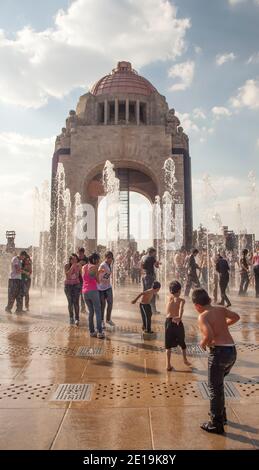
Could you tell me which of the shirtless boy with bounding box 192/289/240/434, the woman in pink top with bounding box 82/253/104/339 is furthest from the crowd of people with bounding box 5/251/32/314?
the shirtless boy with bounding box 192/289/240/434

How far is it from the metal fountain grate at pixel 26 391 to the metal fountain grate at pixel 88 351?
138 centimetres

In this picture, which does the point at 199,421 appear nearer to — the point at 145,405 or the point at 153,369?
the point at 145,405

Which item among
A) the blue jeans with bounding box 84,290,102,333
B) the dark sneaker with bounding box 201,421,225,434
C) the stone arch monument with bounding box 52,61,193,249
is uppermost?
the stone arch monument with bounding box 52,61,193,249

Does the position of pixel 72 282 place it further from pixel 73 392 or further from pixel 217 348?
pixel 217 348

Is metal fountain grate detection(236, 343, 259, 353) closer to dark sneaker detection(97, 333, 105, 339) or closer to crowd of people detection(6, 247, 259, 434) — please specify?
crowd of people detection(6, 247, 259, 434)

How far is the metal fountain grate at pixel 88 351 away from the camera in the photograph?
5.63 meters

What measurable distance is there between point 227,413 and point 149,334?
3.59m

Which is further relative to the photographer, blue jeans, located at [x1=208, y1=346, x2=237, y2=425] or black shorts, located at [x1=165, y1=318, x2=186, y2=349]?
black shorts, located at [x1=165, y1=318, x2=186, y2=349]

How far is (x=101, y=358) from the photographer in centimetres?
543

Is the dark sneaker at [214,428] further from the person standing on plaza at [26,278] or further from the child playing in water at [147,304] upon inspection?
the person standing on plaza at [26,278]

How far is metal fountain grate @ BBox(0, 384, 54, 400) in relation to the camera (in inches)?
154

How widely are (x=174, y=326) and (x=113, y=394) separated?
146 centimetres

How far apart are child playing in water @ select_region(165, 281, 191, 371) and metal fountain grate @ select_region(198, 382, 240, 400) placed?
701mm
